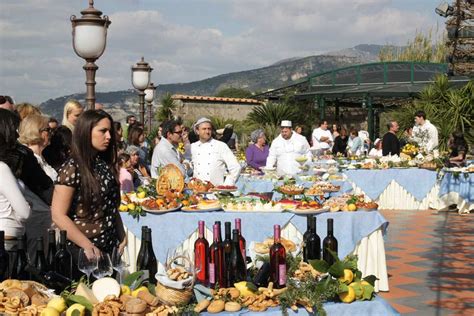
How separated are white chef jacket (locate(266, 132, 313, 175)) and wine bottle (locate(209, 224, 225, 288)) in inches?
236

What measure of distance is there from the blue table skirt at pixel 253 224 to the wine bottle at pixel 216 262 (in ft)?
8.52

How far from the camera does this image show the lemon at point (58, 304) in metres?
2.80

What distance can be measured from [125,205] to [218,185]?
1.30 meters

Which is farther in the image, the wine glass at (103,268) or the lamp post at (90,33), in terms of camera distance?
the lamp post at (90,33)

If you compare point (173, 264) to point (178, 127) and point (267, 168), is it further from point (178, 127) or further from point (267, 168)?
point (267, 168)

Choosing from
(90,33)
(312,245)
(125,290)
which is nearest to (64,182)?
(125,290)

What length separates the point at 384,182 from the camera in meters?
12.3

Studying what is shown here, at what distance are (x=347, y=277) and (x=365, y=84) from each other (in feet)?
86.1

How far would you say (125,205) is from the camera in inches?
250

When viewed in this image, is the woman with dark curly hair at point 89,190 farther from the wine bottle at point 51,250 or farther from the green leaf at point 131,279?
the green leaf at point 131,279

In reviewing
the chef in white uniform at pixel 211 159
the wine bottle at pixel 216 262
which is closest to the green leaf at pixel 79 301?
the wine bottle at pixel 216 262

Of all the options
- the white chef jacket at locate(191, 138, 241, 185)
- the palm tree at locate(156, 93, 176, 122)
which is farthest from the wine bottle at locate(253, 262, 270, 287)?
the palm tree at locate(156, 93, 176, 122)

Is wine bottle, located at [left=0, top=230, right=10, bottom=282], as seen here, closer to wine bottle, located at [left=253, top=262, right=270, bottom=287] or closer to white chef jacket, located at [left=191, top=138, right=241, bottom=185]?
wine bottle, located at [left=253, top=262, right=270, bottom=287]

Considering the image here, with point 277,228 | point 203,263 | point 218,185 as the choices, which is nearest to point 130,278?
point 203,263
